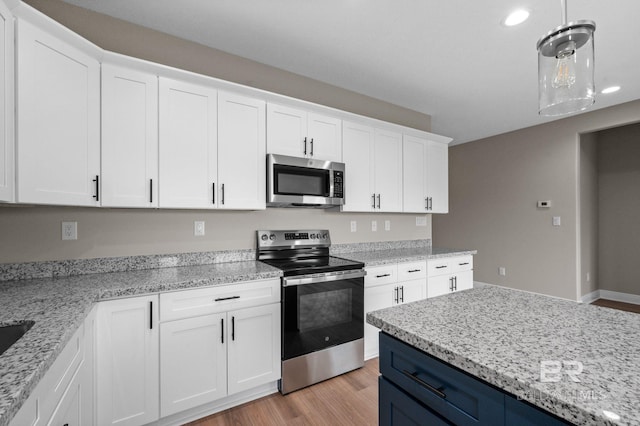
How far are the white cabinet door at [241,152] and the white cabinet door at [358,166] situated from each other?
2.94ft

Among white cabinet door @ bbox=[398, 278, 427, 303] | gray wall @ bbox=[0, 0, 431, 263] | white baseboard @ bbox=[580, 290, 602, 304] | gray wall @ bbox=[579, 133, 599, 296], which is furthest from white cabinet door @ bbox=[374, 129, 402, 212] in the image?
white baseboard @ bbox=[580, 290, 602, 304]

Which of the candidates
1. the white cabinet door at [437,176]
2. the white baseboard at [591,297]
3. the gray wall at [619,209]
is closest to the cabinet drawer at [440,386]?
the white cabinet door at [437,176]

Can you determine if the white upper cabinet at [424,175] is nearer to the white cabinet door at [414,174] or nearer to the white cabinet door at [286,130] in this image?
the white cabinet door at [414,174]

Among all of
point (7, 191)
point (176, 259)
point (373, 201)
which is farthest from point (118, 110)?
point (373, 201)

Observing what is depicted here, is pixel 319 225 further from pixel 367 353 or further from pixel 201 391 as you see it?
pixel 201 391

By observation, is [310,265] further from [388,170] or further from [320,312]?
[388,170]

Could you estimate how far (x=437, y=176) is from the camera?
377 centimetres

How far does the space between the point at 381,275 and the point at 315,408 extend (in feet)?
3.94

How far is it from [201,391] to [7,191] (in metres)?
1.53

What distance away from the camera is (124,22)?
7.27 feet

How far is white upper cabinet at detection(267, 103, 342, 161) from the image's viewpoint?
8.40ft

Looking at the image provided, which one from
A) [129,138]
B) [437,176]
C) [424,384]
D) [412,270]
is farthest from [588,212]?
[129,138]

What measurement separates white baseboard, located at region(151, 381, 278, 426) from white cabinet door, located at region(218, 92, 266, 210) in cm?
137

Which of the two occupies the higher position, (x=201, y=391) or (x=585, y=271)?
(x=585, y=271)
